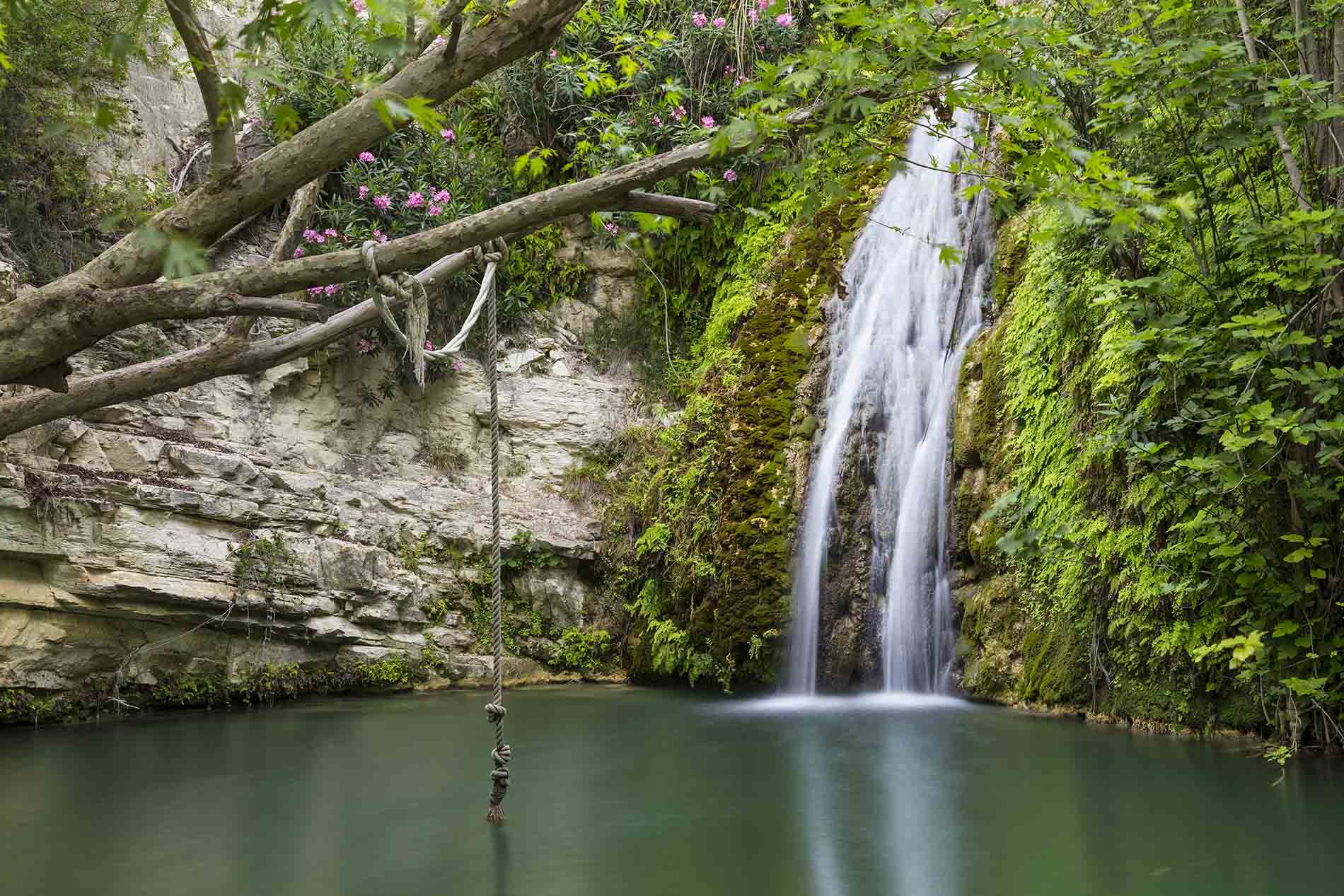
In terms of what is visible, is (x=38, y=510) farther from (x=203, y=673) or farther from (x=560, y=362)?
(x=560, y=362)

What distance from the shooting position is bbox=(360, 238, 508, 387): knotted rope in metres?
3.87

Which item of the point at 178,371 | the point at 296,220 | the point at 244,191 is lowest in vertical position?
the point at 178,371

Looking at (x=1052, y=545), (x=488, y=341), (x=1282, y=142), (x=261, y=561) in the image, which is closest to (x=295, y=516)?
(x=261, y=561)

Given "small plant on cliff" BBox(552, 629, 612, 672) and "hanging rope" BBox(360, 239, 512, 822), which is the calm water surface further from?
"small plant on cliff" BBox(552, 629, 612, 672)

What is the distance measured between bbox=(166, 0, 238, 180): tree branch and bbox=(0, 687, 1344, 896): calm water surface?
9.02ft

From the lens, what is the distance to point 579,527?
33.7ft

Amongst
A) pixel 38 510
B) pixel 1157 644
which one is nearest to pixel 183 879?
pixel 38 510

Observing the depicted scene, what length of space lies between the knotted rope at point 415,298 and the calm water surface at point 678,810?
A: 2.13 metres

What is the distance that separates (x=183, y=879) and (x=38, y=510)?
13.9ft

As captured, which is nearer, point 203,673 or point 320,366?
point 203,673

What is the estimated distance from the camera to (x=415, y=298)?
4.15 meters

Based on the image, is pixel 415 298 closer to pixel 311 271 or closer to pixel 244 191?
pixel 311 271

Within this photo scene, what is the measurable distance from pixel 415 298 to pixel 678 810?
2.73 meters

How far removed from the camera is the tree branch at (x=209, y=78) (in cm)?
315
